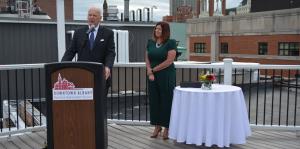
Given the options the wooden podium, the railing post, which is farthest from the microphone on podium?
the railing post

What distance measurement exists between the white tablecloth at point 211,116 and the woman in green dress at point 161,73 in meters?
0.42

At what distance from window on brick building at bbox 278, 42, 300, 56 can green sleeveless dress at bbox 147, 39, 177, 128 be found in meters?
27.1

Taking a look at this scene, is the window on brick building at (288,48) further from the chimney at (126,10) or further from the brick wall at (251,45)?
the chimney at (126,10)

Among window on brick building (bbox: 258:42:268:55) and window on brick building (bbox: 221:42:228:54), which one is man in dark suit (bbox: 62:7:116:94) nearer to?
window on brick building (bbox: 258:42:268:55)

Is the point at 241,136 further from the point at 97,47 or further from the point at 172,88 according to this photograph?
the point at 97,47

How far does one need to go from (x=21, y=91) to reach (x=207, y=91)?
11738 mm

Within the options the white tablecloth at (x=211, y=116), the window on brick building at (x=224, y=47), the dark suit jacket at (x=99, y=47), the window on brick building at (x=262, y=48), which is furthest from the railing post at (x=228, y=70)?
the window on brick building at (x=224, y=47)

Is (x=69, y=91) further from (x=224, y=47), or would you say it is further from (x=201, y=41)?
(x=201, y=41)

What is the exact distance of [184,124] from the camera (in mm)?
4543

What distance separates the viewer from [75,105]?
3.62 meters

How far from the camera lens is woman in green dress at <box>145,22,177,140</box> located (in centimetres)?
488

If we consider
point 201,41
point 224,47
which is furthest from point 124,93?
point 201,41

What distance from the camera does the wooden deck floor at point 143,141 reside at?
4812mm

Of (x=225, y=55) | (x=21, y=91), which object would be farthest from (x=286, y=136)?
(x=225, y=55)
